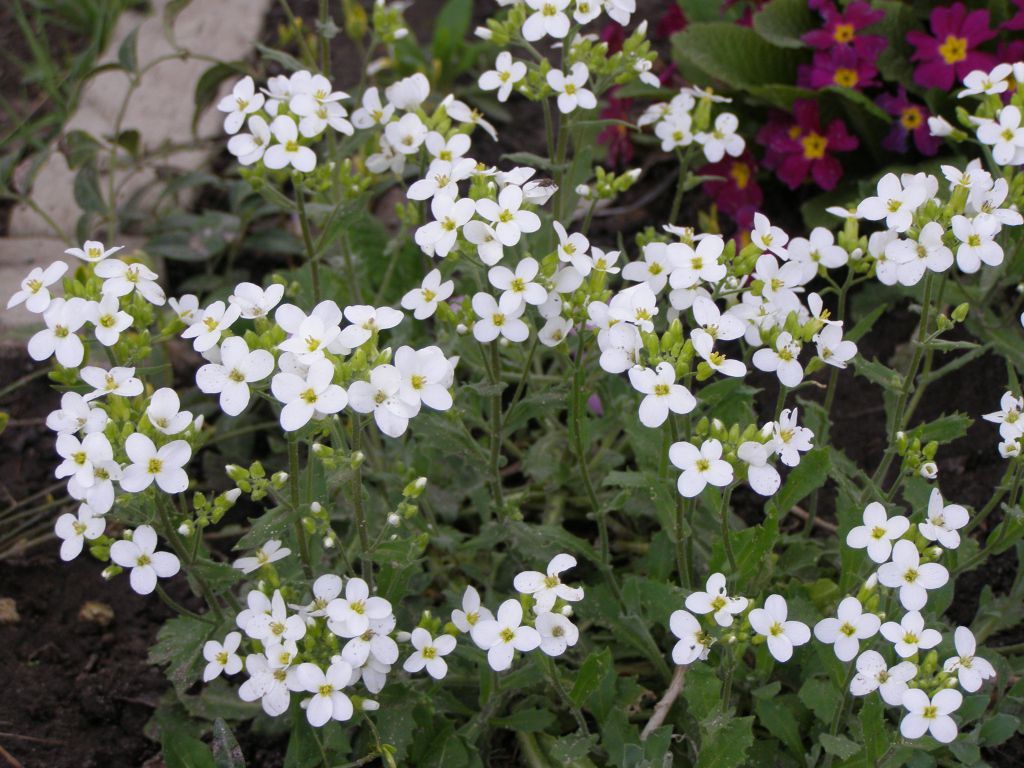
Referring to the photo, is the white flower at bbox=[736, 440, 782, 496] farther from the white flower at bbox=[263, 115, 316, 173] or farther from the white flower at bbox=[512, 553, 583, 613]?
the white flower at bbox=[263, 115, 316, 173]

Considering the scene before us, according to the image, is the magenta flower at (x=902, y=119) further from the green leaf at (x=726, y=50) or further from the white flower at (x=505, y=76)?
the white flower at (x=505, y=76)

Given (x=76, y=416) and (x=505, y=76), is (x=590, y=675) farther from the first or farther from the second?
(x=505, y=76)

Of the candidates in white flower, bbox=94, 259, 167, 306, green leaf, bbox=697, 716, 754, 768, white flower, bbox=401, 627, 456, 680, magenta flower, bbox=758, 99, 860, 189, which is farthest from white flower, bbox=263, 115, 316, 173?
magenta flower, bbox=758, 99, 860, 189

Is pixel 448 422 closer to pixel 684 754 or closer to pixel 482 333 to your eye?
pixel 482 333

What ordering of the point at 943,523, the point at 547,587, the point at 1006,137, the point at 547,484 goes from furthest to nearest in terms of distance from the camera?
1. the point at 547,484
2. the point at 1006,137
3. the point at 943,523
4. the point at 547,587

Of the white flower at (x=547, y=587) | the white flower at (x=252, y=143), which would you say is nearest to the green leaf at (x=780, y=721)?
the white flower at (x=547, y=587)

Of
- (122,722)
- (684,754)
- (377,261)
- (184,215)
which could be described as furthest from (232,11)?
(684,754)

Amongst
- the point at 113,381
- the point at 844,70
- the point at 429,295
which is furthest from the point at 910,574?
the point at 844,70
